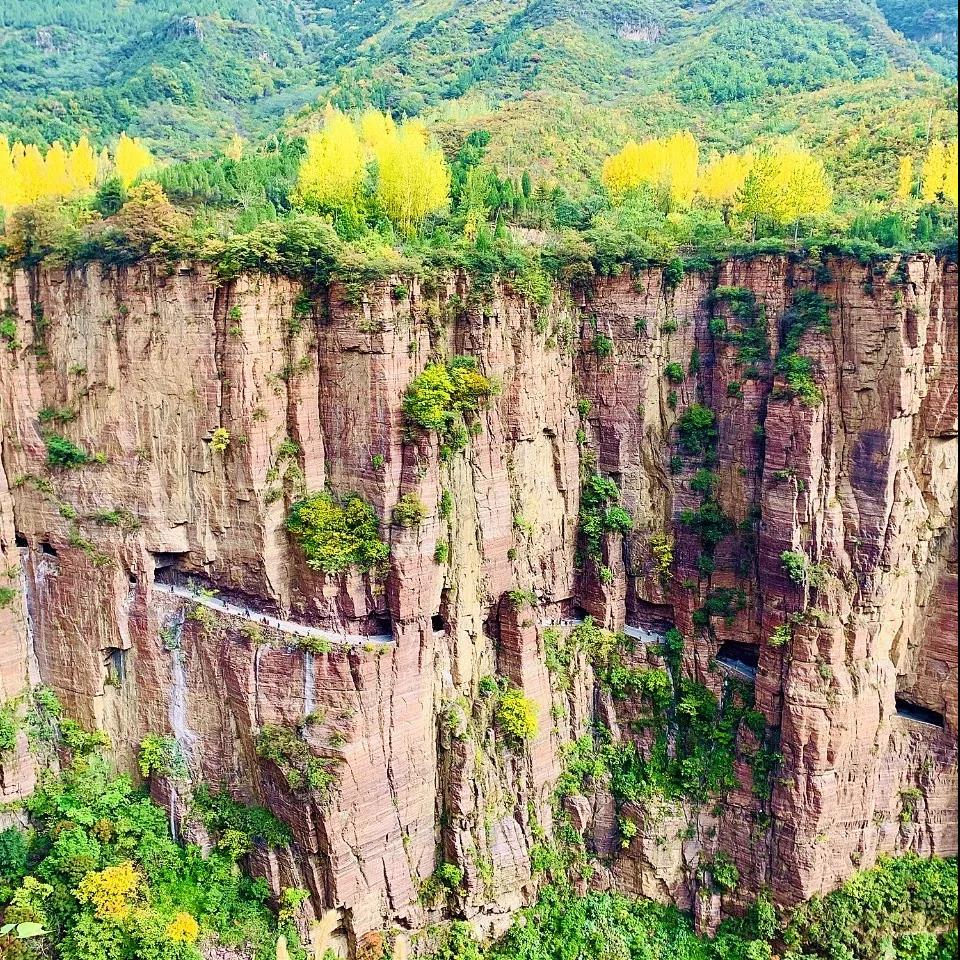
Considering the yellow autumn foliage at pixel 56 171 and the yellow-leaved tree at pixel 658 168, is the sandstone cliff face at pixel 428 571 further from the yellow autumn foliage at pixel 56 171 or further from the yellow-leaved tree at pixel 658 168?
the yellow-leaved tree at pixel 658 168

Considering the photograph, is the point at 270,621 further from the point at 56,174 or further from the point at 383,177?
the point at 56,174

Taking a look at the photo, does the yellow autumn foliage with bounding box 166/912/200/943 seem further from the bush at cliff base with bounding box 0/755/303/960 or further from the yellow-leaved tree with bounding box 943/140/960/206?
the yellow-leaved tree with bounding box 943/140/960/206

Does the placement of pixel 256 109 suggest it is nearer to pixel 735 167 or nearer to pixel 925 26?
pixel 735 167

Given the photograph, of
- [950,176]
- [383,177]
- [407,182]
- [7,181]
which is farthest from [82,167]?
[950,176]

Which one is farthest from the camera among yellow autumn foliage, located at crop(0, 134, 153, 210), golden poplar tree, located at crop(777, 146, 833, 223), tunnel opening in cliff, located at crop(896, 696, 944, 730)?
yellow autumn foliage, located at crop(0, 134, 153, 210)

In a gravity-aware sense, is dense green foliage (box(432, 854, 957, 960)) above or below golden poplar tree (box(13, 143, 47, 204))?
below

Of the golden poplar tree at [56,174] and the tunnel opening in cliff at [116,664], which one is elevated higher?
the golden poplar tree at [56,174]

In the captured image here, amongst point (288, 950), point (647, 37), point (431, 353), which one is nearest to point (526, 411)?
point (431, 353)

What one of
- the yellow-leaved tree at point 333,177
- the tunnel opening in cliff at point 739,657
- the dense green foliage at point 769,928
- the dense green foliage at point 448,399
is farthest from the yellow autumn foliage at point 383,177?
the dense green foliage at point 769,928

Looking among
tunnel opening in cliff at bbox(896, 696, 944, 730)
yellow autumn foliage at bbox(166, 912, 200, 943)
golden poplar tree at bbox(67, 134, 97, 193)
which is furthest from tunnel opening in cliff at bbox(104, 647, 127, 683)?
tunnel opening in cliff at bbox(896, 696, 944, 730)
